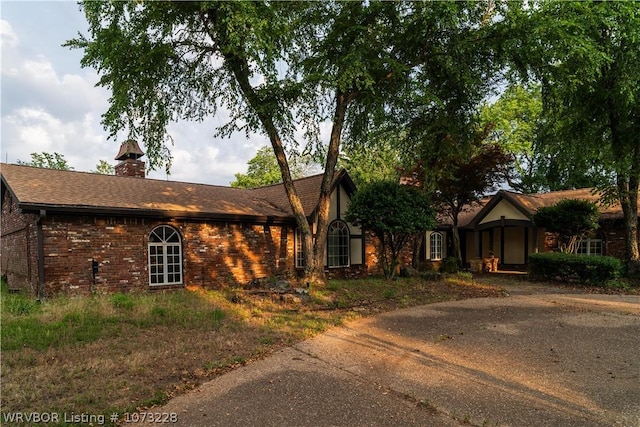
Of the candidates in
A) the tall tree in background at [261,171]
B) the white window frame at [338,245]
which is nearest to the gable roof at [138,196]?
the white window frame at [338,245]

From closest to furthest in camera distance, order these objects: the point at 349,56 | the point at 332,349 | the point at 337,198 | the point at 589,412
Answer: the point at 589,412, the point at 332,349, the point at 349,56, the point at 337,198

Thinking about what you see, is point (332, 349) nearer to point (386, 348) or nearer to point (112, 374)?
point (386, 348)

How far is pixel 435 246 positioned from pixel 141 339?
18.3 metres

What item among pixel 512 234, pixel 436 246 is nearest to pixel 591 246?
pixel 512 234

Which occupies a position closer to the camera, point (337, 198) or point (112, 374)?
point (112, 374)

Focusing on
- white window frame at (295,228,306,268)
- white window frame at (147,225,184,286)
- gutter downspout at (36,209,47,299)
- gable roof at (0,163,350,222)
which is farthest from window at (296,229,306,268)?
gutter downspout at (36,209,47,299)

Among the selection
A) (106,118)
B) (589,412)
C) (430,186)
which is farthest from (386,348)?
(430,186)

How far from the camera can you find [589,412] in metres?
4.02

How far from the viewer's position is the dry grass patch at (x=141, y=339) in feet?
14.8

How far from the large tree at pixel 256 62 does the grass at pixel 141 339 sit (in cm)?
299

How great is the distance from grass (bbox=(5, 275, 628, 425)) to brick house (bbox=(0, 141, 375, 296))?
1800mm

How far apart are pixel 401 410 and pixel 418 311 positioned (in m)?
5.66

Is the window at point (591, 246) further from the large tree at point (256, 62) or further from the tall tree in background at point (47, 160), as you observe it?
the tall tree in background at point (47, 160)

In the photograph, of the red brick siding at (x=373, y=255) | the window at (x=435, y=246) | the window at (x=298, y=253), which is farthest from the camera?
the window at (x=435, y=246)
